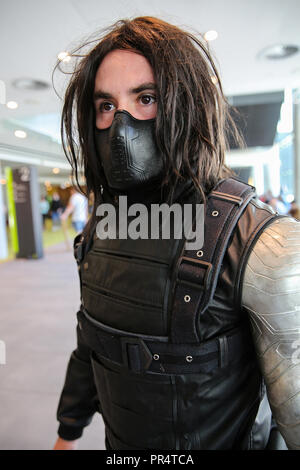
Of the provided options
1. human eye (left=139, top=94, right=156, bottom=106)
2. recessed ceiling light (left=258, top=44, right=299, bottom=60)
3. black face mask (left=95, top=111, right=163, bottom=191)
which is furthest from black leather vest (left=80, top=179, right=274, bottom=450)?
recessed ceiling light (left=258, top=44, right=299, bottom=60)

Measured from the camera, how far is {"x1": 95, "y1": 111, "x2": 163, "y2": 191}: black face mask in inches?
24.3

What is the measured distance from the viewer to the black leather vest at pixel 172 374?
1.74ft

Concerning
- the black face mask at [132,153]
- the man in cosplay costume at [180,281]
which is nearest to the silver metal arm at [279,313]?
the man in cosplay costume at [180,281]

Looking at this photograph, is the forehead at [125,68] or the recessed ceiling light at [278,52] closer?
the forehead at [125,68]

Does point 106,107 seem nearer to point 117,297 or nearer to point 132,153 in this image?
point 132,153

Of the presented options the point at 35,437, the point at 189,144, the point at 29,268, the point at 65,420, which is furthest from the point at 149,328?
the point at 29,268

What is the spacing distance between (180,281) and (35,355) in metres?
2.20

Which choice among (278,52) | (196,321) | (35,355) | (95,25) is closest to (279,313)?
(196,321)

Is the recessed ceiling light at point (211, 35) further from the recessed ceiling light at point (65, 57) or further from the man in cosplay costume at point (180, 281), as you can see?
the man in cosplay costume at point (180, 281)

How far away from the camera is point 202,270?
50cm

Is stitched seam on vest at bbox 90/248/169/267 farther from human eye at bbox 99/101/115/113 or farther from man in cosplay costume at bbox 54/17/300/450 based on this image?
human eye at bbox 99/101/115/113

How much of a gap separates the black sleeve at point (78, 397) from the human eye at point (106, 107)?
0.58m
